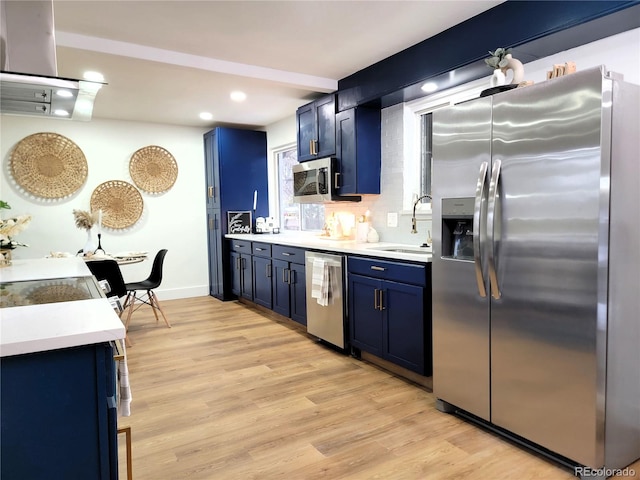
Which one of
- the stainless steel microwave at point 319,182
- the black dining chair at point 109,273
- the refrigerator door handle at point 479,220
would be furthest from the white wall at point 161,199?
the black dining chair at point 109,273

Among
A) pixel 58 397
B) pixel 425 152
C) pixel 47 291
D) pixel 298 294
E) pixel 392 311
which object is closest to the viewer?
pixel 58 397

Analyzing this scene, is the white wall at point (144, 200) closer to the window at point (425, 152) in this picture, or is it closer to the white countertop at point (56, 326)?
the window at point (425, 152)

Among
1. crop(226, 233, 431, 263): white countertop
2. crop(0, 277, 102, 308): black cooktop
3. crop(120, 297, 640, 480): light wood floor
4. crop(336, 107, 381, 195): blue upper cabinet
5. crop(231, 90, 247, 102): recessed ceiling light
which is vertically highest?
crop(231, 90, 247, 102): recessed ceiling light

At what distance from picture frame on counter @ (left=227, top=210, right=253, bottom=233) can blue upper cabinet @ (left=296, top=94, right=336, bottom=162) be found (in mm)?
1658

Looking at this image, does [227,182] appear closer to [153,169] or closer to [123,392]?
[153,169]

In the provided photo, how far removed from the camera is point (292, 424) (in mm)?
2404

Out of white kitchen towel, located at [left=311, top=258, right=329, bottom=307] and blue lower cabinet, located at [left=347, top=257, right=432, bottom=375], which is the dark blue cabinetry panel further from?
blue lower cabinet, located at [left=347, top=257, right=432, bottom=375]

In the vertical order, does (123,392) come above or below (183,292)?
above

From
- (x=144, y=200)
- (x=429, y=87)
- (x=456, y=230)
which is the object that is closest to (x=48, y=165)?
(x=144, y=200)

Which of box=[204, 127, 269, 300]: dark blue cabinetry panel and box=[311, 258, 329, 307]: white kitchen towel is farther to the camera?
box=[204, 127, 269, 300]: dark blue cabinetry panel

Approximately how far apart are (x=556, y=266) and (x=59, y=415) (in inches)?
76.0

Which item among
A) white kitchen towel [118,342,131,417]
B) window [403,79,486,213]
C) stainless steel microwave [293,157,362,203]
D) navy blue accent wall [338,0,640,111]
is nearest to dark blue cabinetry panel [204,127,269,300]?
stainless steel microwave [293,157,362,203]

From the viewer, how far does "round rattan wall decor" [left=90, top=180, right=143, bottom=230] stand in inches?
216

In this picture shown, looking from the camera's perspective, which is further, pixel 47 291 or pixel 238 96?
pixel 238 96
